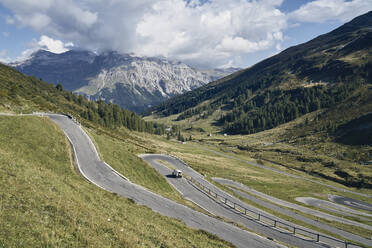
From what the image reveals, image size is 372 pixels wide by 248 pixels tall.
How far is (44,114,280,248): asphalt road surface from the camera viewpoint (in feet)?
75.4

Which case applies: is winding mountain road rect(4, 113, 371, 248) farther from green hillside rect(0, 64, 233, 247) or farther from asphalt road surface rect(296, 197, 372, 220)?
asphalt road surface rect(296, 197, 372, 220)

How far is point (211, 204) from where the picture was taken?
36.1m

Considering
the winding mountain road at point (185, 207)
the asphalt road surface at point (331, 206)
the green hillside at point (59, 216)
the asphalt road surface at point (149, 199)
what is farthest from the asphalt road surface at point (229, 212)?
the asphalt road surface at point (331, 206)

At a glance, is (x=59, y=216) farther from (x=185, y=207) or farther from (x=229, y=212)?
(x=229, y=212)

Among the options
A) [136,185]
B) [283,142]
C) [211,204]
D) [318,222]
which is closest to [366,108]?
[283,142]

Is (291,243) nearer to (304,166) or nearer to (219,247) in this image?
(219,247)

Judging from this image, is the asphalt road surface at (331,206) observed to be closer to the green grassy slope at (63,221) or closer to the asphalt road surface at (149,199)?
the asphalt road surface at (149,199)

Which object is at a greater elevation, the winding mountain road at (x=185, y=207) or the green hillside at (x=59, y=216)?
the green hillside at (x=59, y=216)

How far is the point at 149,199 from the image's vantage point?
28.6 metres

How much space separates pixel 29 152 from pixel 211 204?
1065 inches

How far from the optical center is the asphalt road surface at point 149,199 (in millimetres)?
22969

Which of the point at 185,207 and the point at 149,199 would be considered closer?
the point at 149,199

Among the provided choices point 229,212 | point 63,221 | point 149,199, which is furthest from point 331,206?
point 63,221

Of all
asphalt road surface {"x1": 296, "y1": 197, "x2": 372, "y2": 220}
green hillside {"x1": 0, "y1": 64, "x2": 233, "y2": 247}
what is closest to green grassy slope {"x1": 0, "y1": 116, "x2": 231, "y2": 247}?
green hillside {"x1": 0, "y1": 64, "x2": 233, "y2": 247}
